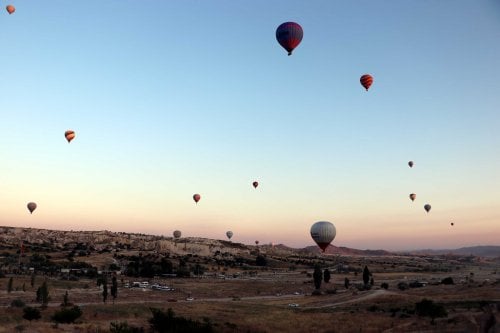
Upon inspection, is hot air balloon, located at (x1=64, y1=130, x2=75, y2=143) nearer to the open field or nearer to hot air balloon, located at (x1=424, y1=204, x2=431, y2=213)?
the open field

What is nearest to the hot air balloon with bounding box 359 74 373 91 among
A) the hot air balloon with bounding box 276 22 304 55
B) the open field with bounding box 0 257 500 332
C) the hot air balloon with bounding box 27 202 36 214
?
the hot air balloon with bounding box 276 22 304 55

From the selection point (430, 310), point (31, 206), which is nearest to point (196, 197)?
point (31, 206)

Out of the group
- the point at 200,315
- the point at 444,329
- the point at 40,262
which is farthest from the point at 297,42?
the point at 40,262

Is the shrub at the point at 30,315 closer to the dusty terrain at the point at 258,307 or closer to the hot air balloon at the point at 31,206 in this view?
the dusty terrain at the point at 258,307

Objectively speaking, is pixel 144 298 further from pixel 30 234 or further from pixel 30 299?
pixel 30 234

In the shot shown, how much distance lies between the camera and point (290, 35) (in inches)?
2511

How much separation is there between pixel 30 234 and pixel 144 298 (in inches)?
5666

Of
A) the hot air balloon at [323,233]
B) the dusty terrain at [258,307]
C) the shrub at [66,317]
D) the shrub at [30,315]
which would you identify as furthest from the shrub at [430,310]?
the shrub at [30,315]

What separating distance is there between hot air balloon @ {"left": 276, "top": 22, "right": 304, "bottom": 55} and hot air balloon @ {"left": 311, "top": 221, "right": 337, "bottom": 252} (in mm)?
28233

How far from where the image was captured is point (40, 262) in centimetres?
11869

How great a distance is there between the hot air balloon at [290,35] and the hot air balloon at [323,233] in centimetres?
2823

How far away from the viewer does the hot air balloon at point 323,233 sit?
7462 cm

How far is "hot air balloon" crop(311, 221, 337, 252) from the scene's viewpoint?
2938 inches

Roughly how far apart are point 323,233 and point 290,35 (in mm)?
31166
